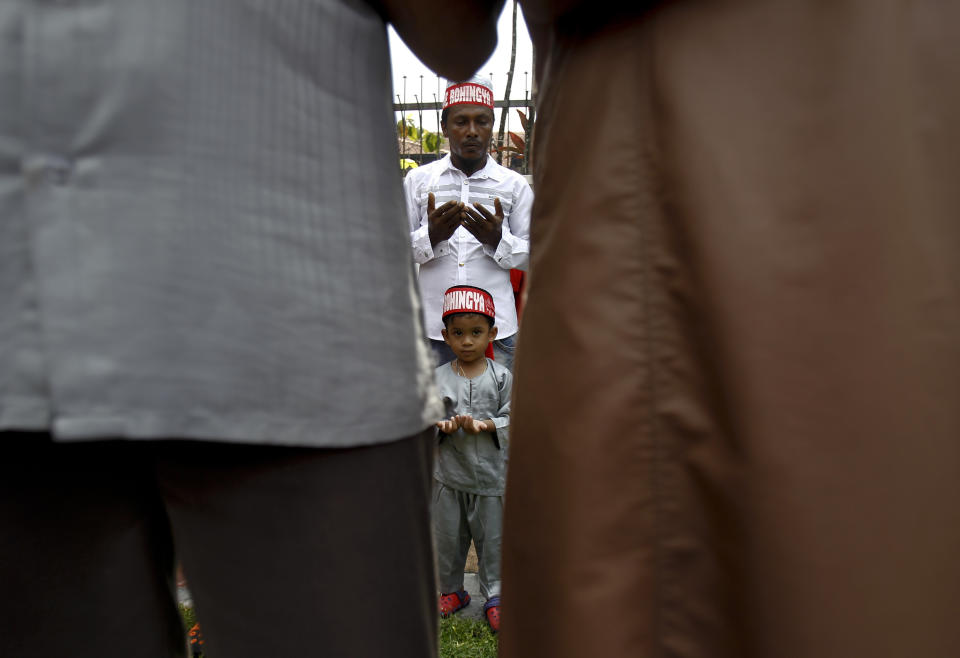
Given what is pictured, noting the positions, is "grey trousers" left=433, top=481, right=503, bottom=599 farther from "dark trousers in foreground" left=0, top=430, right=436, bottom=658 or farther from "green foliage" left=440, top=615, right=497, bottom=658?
"dark trousers in foreground" left=0, top=430, right=436, bottom=658

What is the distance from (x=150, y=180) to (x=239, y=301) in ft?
0.42

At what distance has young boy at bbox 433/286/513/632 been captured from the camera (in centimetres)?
275

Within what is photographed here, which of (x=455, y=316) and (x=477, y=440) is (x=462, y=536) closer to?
(x=477, y=440)

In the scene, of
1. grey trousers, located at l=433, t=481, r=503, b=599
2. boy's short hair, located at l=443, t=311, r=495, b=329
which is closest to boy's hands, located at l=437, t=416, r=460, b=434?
grey trousers, located at l=433, t=481, r=503, b=599

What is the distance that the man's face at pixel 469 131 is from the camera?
3.37 m

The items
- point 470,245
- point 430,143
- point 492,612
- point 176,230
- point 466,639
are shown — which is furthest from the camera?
point 430,143

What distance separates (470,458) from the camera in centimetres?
275

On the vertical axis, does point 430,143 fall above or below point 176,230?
above

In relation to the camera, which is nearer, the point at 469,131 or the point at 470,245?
the point at 470,245

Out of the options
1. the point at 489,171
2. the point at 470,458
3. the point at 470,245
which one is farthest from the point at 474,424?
the point at 489,171

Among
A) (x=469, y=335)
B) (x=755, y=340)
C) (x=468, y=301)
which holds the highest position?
(x=468, y=301)

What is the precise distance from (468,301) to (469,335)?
14 cm

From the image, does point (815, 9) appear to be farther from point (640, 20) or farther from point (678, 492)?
point (678, 492)

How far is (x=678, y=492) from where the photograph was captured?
2.36 ft
